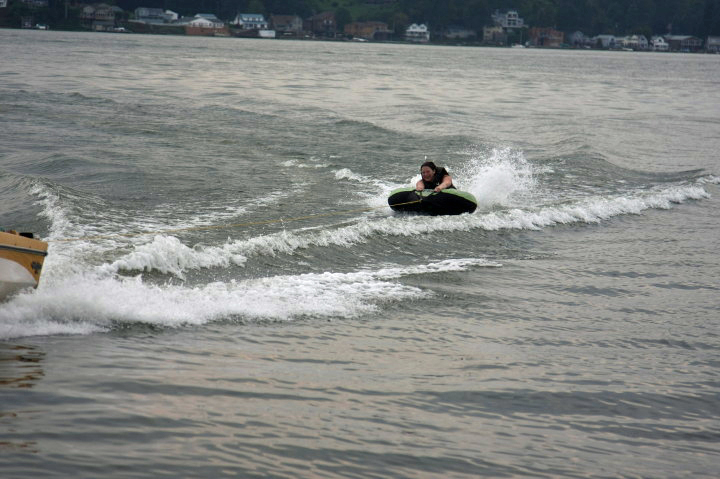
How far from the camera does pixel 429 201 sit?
15484 mm

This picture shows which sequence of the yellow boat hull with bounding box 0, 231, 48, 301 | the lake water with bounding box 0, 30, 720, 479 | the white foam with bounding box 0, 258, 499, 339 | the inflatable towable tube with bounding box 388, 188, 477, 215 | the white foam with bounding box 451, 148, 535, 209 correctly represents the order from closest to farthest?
the lake water with bounding box 0, 30, 720, 479 < the yellow boat hull with bounding box 0, 231, 48, 301 < the white foam with bounding box 0, 258, 499, 339 < the inflatable towable tube with bounding box 388, 188, 477, 215 < the white foam with bounding box 451, 148, 535, 209

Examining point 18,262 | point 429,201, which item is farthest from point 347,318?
point 429,201

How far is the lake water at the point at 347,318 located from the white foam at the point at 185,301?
35 millimetres

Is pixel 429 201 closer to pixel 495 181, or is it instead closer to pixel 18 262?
pixel 495 181

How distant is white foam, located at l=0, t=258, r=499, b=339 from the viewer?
8.39 meters

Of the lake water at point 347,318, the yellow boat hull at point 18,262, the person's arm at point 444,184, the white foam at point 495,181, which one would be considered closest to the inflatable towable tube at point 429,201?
the person's arm at point 444,184

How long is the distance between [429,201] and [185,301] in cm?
701

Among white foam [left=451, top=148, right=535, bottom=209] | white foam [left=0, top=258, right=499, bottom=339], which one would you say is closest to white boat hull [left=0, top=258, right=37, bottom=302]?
white foam [left=0, top=258, right=499, bottom=339]

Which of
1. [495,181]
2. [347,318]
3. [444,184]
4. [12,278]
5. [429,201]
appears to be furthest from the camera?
[495,181]

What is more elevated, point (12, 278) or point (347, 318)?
point (12, 278)

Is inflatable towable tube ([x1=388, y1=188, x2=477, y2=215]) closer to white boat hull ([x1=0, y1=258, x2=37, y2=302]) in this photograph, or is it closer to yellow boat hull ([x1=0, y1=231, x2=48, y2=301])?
yellow boat hull ([x1=0, y1=231, x2=48, y2=301])

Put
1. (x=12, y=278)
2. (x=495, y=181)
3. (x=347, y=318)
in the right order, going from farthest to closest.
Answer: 1. (x=495, y=181)
2. (x=347, y=318)
3. (x=12, y=278)

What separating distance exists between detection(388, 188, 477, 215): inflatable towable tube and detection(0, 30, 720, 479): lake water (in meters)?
0.25

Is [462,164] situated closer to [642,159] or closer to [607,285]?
[642,159]
